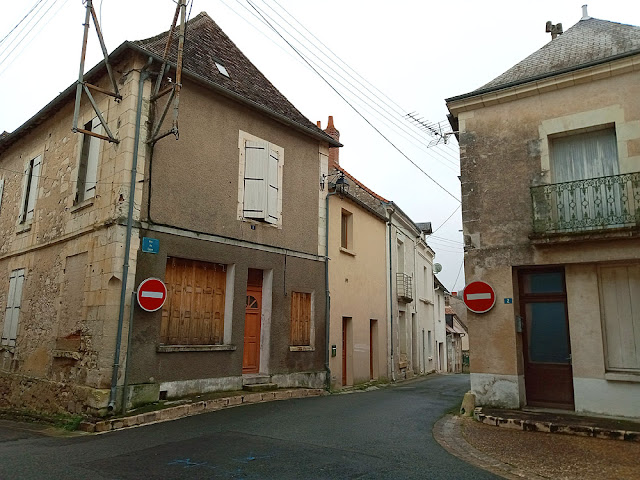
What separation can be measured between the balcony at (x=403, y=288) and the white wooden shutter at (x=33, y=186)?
12.2 m

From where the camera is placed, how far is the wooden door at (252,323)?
37.0 ft

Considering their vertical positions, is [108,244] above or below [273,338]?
above

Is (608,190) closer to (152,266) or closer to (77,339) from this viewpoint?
(152,266)

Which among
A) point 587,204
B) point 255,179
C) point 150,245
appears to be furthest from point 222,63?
point 587,204

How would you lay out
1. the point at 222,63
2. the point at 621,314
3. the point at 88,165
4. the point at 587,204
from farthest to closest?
the point at 222,63 → the point at 88,165 → the point at 587,204 → the point at 621,314

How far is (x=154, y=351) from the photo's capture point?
29.7ft

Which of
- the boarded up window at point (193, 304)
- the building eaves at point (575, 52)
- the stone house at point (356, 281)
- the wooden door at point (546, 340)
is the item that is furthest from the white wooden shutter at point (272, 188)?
the wooden door at point (546, 340)

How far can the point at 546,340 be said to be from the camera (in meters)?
8.50

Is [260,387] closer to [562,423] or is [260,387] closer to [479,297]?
[479,297]

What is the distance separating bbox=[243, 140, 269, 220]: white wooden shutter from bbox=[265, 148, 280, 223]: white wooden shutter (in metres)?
0.15

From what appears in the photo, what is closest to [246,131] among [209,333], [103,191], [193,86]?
[193,86]

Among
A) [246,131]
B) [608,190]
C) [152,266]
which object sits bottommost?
[152,266]

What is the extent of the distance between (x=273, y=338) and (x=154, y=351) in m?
3.09

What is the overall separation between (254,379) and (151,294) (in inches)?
129
